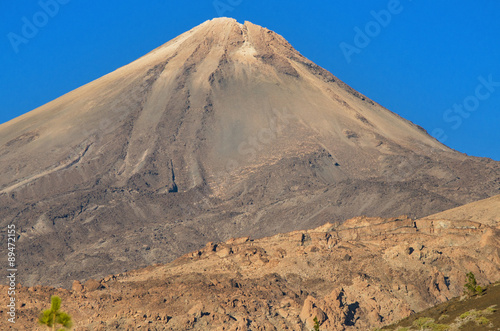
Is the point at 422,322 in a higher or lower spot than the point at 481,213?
lower

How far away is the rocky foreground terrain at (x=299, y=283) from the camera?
67.6 metres

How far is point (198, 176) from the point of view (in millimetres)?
174750

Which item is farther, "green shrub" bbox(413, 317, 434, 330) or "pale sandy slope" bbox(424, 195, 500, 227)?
"pale sandy slope" bbox(424, 195, 500, 227)

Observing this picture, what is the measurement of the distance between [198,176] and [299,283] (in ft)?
327

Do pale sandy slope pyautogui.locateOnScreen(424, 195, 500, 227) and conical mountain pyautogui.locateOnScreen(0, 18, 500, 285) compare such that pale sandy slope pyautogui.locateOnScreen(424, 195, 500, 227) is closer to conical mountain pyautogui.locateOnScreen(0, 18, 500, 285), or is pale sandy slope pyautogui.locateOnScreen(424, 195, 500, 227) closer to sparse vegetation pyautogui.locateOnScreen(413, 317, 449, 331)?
conical mountain pyautogui.locateOnScreen(0, 18, 500, 285)

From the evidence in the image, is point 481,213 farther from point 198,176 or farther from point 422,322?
point 198,176

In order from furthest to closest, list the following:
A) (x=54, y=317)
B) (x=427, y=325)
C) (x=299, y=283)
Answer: (x=299, y=283)
(x=427, y=325)
(x=54, y=317)

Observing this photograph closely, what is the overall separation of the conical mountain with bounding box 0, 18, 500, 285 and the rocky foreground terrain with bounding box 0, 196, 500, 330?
48869 mm

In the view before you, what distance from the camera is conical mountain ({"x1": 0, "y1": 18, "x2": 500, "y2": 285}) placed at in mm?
141875

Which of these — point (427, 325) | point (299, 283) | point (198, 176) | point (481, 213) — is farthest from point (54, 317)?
point (198, 176)

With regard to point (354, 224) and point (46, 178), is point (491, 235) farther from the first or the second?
point (46, 178)

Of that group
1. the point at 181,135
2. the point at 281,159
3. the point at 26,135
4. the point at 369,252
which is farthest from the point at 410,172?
the point at 369,252

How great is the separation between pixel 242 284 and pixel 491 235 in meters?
19.2

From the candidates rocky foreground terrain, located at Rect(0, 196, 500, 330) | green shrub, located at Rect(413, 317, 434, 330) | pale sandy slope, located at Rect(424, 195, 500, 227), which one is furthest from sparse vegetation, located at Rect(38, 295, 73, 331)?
pale sandy slope, located at Rect(424, 195, 500, 227)
